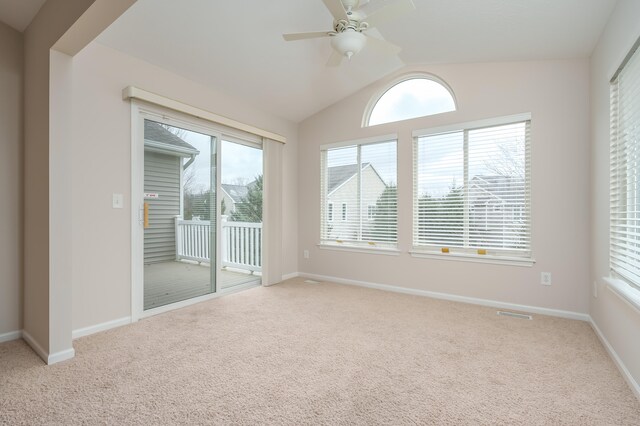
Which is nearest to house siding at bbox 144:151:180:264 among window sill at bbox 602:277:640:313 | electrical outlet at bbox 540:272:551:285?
window sill at bbox 602:277:640:313

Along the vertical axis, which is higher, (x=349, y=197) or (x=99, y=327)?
(x=349, y=197)

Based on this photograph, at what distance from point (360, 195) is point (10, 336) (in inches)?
151

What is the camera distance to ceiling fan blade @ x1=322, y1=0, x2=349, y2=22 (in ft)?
6.98

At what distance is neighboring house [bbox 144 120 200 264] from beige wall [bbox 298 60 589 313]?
2.56 metres

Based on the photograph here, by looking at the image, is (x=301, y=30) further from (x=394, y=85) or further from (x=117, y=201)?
(x=117, y=201)

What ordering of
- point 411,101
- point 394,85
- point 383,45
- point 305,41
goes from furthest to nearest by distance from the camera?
1. point 394,85
2. point 411,101
3. point 305,41
4. point 383,45

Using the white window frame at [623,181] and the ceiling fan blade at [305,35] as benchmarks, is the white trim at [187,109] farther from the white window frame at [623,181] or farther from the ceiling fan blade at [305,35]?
the white window frame at [623,181]

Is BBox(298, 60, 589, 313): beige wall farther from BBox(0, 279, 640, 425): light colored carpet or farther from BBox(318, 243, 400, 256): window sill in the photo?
BBox(0, 279, 640, 425): light colored carpet

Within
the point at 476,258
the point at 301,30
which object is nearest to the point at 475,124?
the point at 476,258

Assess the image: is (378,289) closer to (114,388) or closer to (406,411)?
(406,411)

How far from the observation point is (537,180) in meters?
3.25

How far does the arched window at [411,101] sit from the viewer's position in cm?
385

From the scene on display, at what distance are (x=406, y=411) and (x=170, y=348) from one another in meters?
1.76

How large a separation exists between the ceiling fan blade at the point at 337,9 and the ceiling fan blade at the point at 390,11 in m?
0.18
